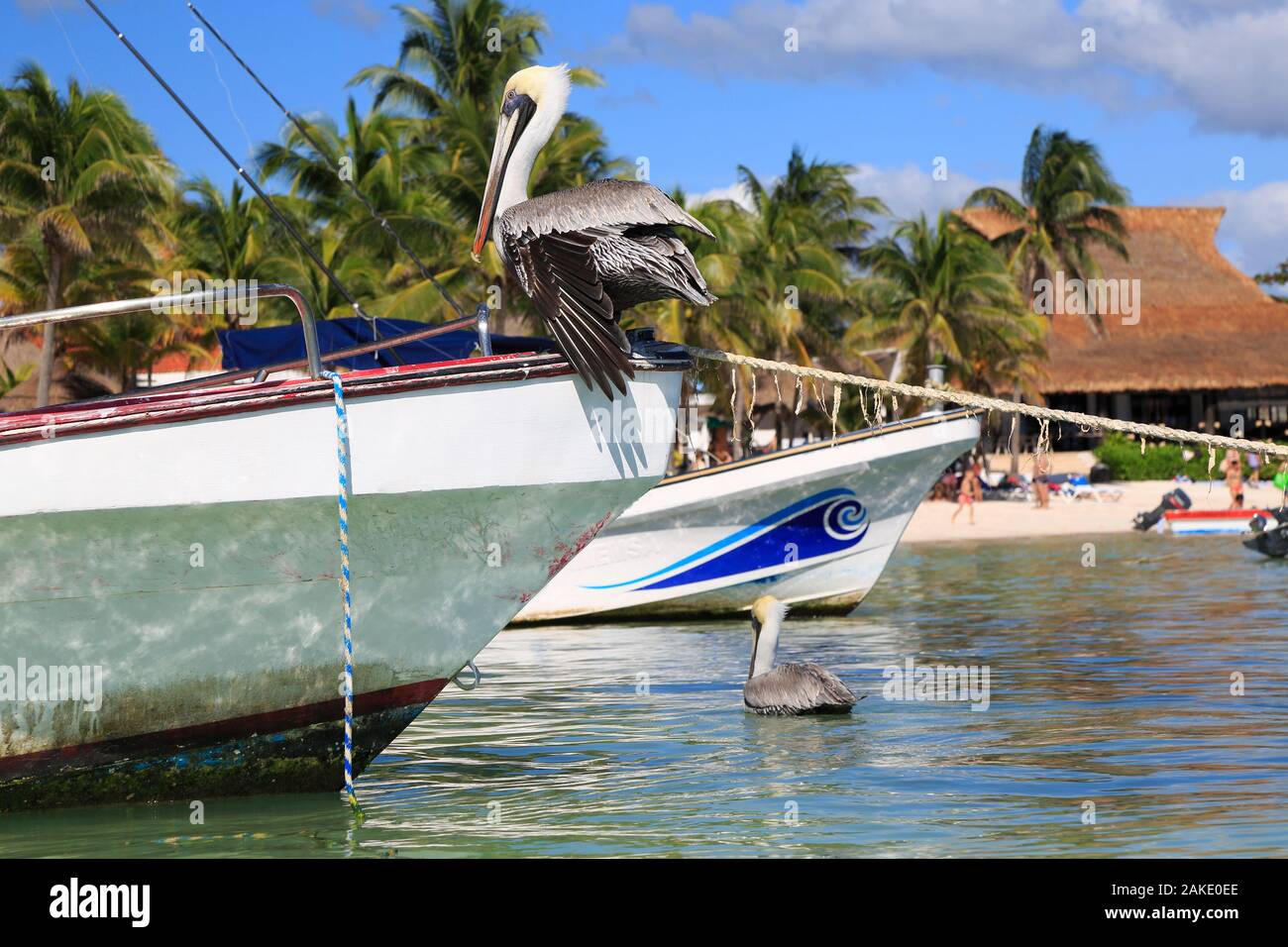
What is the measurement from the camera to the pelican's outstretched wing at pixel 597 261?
6.07 m

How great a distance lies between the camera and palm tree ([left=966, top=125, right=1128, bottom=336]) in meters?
46.0

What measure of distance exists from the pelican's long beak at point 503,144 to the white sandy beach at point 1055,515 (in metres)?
19.9

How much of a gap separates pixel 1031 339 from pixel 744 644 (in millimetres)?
30290

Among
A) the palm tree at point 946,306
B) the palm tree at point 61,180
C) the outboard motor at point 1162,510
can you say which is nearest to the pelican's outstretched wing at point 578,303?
the outboard motor at point 1162,510

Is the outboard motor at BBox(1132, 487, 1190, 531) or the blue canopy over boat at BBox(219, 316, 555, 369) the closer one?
the blue canopy over boat at BBox(219, 316, 555, 369)

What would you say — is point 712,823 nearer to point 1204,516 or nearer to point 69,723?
point 69,723

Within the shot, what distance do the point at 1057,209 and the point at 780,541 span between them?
3523 centimetres

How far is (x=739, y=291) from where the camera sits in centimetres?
3447

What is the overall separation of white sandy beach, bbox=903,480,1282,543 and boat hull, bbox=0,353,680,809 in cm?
2027

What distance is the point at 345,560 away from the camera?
6.09m

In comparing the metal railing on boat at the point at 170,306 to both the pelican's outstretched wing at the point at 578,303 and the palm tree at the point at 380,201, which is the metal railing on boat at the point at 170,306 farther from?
the palm tree at the point at 380,201

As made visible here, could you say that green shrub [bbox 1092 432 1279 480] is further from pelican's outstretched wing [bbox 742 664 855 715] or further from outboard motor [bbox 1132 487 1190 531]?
pelican's outstretched wing [bbox 742 664 855 715]

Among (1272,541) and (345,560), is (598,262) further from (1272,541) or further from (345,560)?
(1272,541)

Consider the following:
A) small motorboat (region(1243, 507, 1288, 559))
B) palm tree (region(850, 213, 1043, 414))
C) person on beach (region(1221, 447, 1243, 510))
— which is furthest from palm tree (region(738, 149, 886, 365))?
small motorboat (region(1243, 507, 1288, 559))
